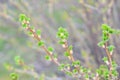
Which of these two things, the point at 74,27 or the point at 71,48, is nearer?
the point at 71,48

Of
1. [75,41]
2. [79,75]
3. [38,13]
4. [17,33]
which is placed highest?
[17,33]

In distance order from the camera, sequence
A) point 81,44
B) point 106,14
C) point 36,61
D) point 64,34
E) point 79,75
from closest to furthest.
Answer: point 64,34
point 79,75
point 106,14
point 81,44
point 36,61

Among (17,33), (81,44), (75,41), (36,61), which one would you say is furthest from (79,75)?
(17,33)

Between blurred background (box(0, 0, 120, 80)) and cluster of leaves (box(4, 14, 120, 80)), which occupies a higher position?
blurred background (box(0, 0, 120, 80))

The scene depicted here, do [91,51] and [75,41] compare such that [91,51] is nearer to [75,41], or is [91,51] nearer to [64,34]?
[75,41]

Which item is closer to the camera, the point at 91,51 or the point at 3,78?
the point at 91,51

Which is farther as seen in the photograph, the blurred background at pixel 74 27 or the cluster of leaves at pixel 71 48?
the blurred background at pixel 74 27

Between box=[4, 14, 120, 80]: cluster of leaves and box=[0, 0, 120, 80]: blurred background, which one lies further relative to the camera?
box=[0, 0, 120, 80]: blurred background

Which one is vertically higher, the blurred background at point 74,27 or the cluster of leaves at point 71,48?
the blurred background at point 74,27

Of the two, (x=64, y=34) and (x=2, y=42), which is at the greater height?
(x=2, y=42)

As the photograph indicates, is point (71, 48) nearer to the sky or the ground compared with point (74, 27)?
nearer to the ground

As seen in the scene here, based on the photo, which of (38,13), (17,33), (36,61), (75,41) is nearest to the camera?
(75,41)
